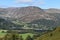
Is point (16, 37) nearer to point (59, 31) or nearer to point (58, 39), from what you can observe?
point (59, 31)

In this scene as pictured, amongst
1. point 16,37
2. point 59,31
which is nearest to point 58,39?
point 59,31

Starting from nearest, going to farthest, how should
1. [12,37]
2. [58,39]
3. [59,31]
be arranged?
[58,39], [59,31], [12,37]

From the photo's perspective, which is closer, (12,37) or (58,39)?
(58,39)

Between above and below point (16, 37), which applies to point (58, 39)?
above

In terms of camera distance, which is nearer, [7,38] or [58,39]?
[58,39]

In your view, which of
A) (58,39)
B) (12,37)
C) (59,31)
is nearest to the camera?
(58,39)

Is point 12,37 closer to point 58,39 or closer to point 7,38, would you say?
point 7,38

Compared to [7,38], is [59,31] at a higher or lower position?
higher

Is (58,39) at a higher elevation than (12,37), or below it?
higher

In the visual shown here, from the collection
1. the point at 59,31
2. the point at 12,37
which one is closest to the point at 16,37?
the point at 12,37
